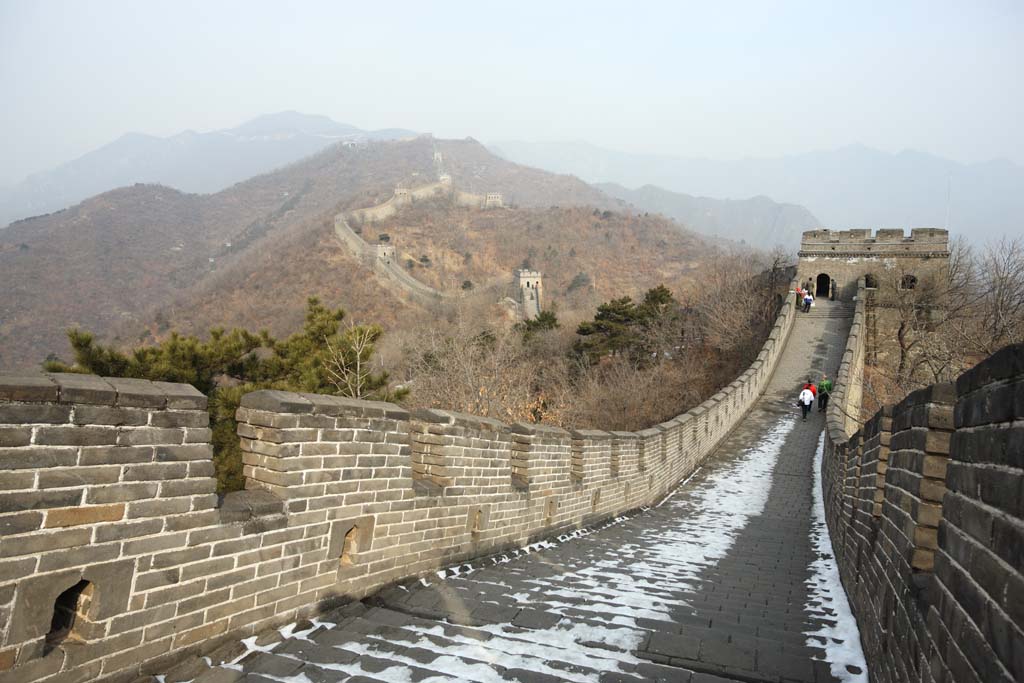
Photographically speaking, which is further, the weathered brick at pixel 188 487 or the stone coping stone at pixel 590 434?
the stone coping stone at pixel 590 434

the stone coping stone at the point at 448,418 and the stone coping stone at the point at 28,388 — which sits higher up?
the stone coping stone at the point at 28,388

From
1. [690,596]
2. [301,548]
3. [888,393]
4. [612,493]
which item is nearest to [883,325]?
[888,393]

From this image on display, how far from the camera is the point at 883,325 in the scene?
27734 mm

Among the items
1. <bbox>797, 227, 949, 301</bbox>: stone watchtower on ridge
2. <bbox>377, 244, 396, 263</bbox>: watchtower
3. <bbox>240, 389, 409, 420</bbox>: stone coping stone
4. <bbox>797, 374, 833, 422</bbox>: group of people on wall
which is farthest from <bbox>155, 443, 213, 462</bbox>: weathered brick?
<bbox>377, 244, 396, 263</bbox>: watchtower

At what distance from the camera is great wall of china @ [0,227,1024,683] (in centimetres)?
181

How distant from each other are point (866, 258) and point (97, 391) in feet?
107

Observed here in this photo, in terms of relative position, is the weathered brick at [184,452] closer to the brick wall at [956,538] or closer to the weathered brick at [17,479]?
the weathered brick at [17,479]

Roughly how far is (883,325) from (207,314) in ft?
206

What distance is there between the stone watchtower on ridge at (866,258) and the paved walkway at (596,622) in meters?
24.7

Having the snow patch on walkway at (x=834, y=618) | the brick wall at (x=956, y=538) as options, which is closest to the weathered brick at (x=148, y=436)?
the brick wall at (x=956, y=538)

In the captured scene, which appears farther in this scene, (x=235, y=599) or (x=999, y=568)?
(x=235, y=599)

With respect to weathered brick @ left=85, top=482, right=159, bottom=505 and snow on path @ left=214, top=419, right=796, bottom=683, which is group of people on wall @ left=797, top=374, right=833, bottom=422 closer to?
snow on path @ left=214, top=419, right=796, bottom=683

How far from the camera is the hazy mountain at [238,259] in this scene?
6881 cm

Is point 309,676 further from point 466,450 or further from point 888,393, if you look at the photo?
point 888,393
